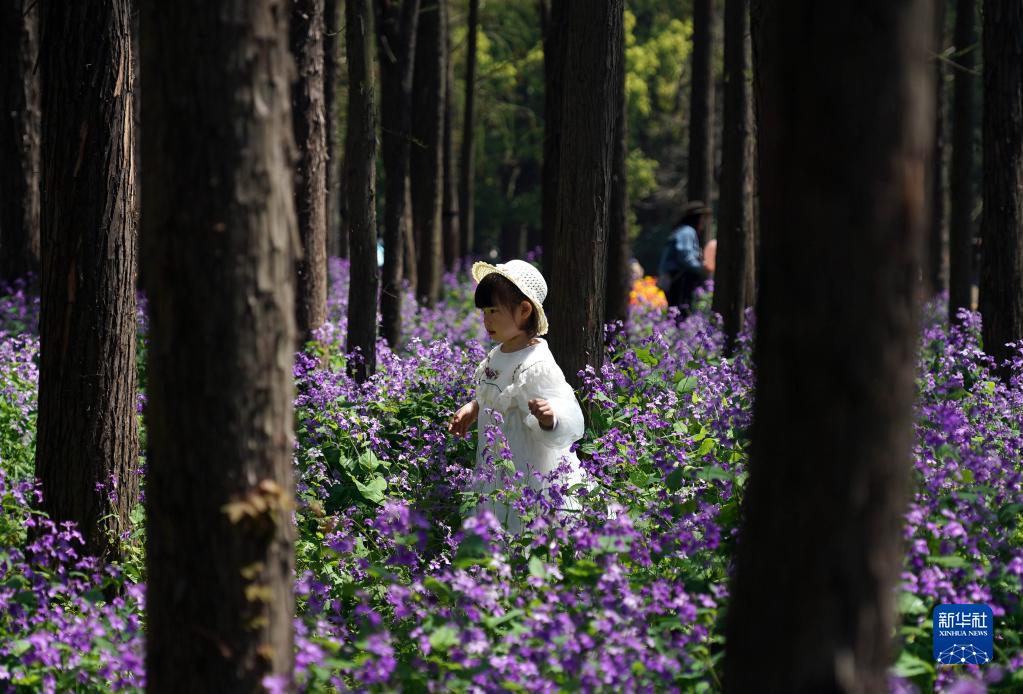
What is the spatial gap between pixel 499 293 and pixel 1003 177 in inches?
199

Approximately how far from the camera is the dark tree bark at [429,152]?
15617mm

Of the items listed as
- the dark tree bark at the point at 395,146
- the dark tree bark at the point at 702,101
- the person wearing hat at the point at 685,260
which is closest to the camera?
the dark tree bark at the point at 395,146

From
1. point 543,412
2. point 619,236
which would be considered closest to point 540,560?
point 543,412

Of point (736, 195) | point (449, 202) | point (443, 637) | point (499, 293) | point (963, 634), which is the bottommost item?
point (963, 634)

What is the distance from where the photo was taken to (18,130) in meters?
12.4

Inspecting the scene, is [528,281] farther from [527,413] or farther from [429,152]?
[429,152]

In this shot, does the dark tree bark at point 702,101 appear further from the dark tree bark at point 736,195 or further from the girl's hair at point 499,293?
the girl's hair at point 499,293

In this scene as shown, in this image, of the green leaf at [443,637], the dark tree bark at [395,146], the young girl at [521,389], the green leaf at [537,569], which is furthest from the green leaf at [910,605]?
the dark tree bark at [395,146]

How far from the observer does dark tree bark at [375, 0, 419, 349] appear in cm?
1147

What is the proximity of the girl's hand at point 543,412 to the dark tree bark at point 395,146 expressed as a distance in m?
4.65

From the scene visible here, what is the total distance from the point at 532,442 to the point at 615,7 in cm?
333

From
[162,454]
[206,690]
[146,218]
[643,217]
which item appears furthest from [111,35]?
[643,217]

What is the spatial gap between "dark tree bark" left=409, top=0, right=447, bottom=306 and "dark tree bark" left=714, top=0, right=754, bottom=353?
14.2 ft

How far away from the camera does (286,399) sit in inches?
137
